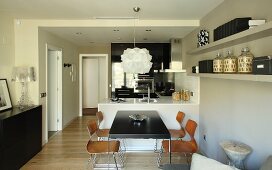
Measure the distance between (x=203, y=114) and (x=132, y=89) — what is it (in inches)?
126

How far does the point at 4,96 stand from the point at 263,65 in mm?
3949

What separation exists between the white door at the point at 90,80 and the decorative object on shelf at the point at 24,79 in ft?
13.9

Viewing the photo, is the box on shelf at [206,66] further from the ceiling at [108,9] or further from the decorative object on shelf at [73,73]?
the decorative object on shelf at [73,73]

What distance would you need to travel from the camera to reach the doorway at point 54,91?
5.96 m

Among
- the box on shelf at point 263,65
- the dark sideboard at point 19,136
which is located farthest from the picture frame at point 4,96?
the box on shelf at point 263,65

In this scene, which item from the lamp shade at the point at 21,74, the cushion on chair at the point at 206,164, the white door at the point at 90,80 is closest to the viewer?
the cushion on chair at the point at 206,164

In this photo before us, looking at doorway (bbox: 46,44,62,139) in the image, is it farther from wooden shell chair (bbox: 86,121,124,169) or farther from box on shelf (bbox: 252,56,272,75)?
box on shelf (bbox: 252,56,272,75)

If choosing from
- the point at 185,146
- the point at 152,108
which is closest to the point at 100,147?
the point at 185,146

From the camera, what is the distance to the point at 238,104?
9.41ft

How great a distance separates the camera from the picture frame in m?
3.93

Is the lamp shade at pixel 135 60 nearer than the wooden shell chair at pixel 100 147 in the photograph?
No

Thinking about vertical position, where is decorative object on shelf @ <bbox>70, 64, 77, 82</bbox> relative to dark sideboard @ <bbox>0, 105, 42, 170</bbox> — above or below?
above

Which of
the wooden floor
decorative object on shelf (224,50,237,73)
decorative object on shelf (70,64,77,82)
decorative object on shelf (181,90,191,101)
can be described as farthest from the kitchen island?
decorative object on shelf (70,64,77,82)

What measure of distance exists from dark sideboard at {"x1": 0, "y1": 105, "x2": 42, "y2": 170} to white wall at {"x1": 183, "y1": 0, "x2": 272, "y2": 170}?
3112 mm
